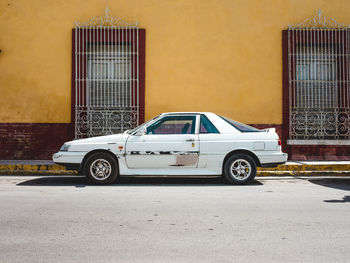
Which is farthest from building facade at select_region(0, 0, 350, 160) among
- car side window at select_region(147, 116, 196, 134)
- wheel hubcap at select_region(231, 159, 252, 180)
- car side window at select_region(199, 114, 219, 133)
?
wheel hubcap at select_region(231, 159, 252, 180)

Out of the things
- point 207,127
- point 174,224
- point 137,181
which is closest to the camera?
point 174,224

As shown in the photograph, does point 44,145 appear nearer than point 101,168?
No

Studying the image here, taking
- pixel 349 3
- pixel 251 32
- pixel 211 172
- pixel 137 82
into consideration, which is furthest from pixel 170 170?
pixel 349 3

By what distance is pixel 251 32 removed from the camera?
12.5m

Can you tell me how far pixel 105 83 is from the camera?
12.4 metres

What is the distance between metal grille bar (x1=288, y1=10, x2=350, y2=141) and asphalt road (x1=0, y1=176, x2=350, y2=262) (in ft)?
16.0

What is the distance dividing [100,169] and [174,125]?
5.55ft

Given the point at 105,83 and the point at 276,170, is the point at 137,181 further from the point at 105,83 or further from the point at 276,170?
the point at 105,83

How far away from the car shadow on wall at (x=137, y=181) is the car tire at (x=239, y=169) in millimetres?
261

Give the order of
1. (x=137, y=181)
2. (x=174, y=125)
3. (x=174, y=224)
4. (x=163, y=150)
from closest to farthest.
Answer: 1. (x=174, y=224)
2. (x=163, y=150)
3. (x=174, y=125)
4. (x=137, y=181)

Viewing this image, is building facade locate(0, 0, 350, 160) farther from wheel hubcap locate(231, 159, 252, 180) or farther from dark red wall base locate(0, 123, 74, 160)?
wheel hubcap locate(231, 159, 252, 180)

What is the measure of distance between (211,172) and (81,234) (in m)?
4.27

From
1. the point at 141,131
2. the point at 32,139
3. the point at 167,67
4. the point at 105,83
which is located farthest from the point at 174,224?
the point at 32,139

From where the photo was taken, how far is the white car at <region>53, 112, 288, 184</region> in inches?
320
